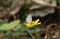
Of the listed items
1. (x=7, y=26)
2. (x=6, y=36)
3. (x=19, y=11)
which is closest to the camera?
(x=7, y=26)

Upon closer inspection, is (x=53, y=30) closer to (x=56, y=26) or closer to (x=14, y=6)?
(x=56, y=26)

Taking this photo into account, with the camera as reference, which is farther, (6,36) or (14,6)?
(14,6)

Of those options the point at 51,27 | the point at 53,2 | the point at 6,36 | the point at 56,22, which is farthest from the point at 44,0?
the point at 6,36

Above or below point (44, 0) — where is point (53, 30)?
below

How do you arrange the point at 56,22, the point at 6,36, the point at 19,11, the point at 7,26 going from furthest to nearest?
the point at 19,11 < the point at 56,22 < the point at 6,36 < the point at 7,26

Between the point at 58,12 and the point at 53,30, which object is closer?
the point at 53,30

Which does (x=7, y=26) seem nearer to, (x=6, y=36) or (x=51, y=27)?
(x=6, y=36)

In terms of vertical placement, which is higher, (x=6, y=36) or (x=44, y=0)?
(x=44, y=0)

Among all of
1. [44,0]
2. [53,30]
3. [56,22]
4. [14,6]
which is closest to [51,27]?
[53,30]

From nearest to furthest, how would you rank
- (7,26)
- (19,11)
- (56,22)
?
(7,26) < (56,22) < (19,11)
